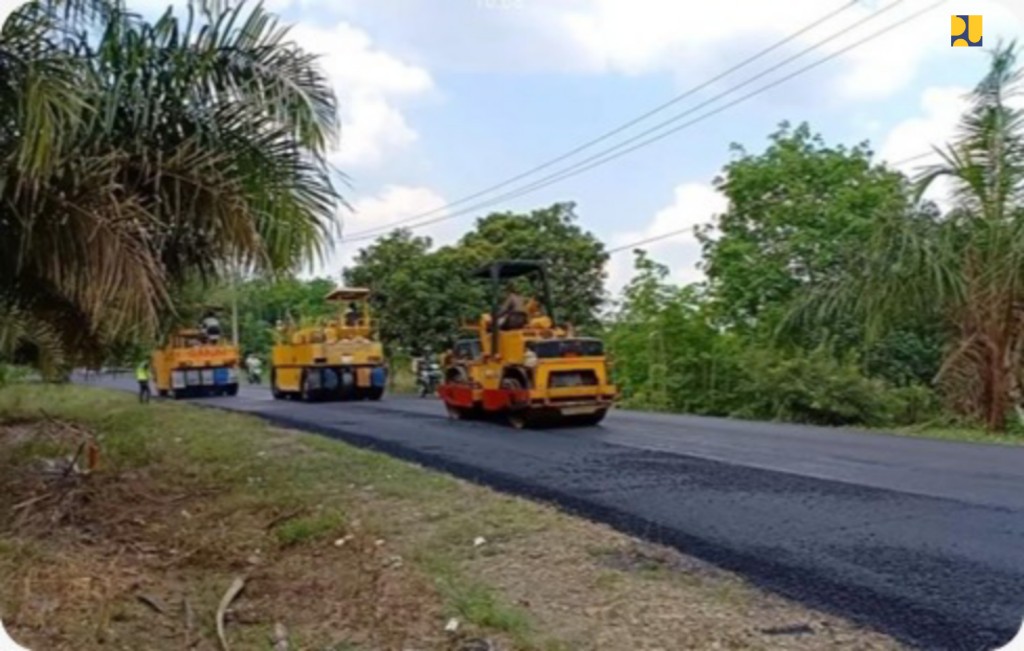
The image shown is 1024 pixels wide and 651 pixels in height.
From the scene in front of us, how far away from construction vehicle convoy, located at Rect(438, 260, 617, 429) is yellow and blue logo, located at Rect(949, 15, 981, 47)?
7456 millimetres

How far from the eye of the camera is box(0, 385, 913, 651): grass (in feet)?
10.8

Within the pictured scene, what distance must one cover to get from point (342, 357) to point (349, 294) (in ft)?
3.28

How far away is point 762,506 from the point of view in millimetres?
5297

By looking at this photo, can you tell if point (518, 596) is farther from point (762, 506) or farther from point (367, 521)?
point (762, 506)

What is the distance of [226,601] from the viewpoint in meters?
3.59

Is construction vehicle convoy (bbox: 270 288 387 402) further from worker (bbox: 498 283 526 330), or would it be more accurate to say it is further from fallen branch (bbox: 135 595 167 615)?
fallen branch (bbox: 135 595 167 615)

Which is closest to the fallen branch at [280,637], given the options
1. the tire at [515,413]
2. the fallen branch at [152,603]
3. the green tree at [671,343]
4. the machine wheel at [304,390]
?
the fallen branch at [152,603]

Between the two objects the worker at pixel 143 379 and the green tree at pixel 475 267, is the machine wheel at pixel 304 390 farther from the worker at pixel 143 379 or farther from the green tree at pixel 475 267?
the worker at pixel 143 379

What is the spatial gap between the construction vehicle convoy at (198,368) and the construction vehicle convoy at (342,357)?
2860 mm

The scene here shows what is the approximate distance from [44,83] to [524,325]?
23.3 feet

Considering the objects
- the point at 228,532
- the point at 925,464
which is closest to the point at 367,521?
the point at 228,532

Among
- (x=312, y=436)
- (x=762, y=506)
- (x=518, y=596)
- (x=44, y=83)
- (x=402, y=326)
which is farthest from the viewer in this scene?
(x=402, y=326)

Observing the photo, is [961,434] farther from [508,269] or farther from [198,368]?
[198,368]

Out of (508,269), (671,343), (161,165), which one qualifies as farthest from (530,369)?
(161,165)
